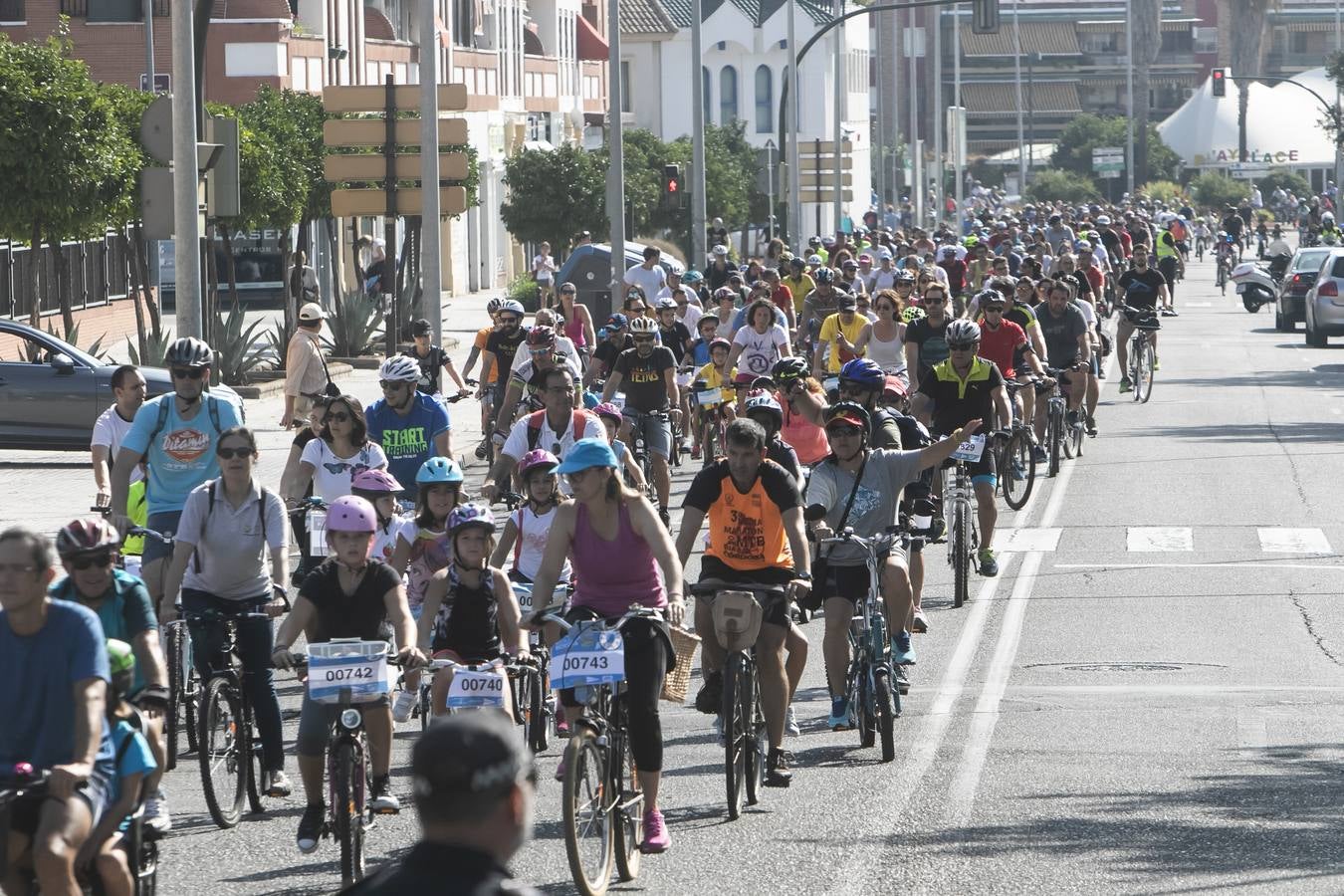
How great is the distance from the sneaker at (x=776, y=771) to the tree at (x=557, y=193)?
1711 inches

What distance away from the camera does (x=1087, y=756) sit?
35.2 ft

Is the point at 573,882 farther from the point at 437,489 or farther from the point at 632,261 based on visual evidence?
the point at 632,261

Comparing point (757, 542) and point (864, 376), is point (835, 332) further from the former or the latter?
point (757, 542)

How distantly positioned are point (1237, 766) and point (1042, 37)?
148 m

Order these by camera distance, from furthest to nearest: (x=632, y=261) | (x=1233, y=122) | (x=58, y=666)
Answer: (x=1233, y=122)
(x=632, y=261)
(x=58, y=666)

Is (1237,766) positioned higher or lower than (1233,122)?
lower

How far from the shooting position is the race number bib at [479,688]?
8.62 meters

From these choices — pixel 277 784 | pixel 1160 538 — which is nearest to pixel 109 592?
pixel 277 784

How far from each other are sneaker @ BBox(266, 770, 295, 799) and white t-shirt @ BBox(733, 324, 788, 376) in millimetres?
11436

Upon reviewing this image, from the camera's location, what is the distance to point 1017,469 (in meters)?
20.2

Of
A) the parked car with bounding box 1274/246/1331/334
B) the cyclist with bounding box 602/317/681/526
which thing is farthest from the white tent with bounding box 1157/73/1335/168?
the cyclist with bounding box 602/317/681/526

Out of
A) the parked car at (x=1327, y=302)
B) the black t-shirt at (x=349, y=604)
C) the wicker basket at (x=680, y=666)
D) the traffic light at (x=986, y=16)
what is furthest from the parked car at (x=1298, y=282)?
the black t-shirt at (x=349, y=604)

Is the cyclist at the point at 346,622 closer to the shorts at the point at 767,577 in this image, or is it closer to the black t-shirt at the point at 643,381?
the shorts at the point at 767,577

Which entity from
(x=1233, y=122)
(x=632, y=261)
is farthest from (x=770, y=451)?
(x=1233, y=122)
